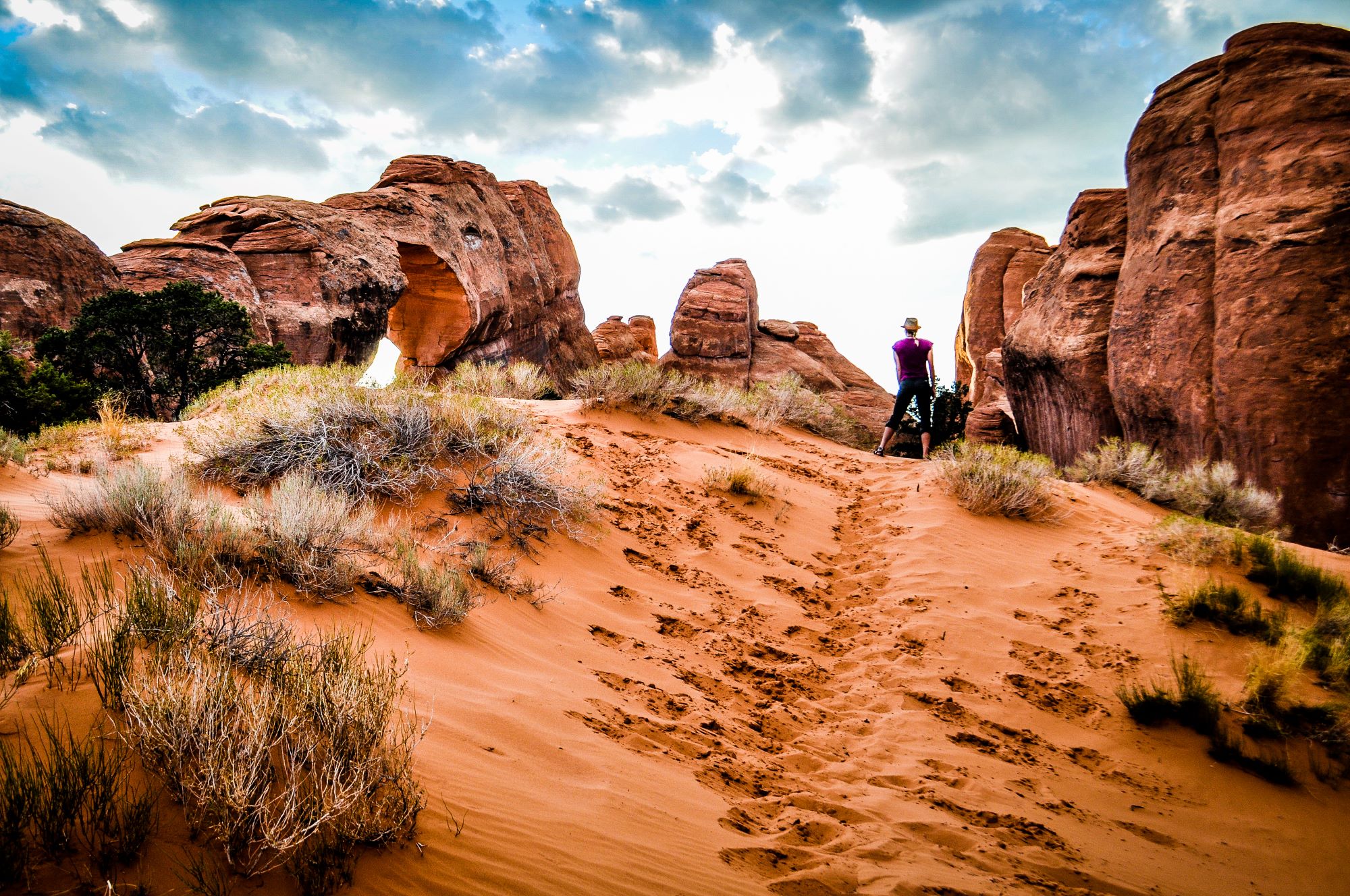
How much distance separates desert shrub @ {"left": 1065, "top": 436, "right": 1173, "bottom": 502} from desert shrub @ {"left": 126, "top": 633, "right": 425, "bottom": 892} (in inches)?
398

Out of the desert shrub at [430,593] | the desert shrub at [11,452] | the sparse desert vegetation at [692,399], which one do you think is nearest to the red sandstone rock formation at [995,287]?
the sparse desert vegetation at [692,399]

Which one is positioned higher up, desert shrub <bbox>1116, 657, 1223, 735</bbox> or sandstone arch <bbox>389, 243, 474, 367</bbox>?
sandstone arch <bbox>389, 243, 474, 367</bbox>

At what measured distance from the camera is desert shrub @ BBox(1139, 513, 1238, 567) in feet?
20.9

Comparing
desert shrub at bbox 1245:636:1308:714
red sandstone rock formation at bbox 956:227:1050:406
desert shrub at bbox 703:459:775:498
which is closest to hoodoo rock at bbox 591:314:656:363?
red sandstone rock formation at bbox 956:227:1050:406

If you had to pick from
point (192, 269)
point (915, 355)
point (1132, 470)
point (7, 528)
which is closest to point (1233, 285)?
point (1132, 470)

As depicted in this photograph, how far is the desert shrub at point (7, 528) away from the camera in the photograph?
3.54 m

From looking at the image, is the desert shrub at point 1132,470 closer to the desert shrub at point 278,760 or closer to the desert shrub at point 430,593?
the desert shrub at point 430,593

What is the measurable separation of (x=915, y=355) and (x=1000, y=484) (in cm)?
416

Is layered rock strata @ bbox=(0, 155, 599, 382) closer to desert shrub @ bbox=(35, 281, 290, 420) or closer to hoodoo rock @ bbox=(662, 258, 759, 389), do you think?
desert shrub @ bbox=(35, 281, 290, 420)

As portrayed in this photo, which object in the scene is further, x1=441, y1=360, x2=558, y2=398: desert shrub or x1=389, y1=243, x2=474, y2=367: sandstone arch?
x1=389, y1=243, x2=474, y2=367: sandstone arch

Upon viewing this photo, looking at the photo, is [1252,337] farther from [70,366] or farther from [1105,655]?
[70,366]

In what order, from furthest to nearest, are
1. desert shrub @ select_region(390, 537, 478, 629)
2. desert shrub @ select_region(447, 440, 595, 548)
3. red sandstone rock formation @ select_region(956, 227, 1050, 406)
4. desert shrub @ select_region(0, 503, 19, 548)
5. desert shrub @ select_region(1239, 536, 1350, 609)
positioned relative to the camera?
red sandstone rock formation @ select_region(956, 227, 1050, 406), desert shrub @ select_region(447, 440, 595, 548), desert shrub @ select_region(1239, 536, 1350, 609), desert shrub @ select_region(390, 537, 478, 629), desert shrub @ select_region(0, 503, 19, 548)

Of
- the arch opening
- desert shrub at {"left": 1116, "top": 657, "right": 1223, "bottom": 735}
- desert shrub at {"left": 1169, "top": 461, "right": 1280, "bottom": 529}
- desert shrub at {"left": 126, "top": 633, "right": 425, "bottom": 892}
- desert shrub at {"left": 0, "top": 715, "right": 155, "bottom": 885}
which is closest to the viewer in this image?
desert shrub at {"left": 0, "top": 715, "right": 155, "bottom": 885}

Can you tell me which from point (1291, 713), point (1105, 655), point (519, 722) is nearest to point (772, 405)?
point (1105, 655)
